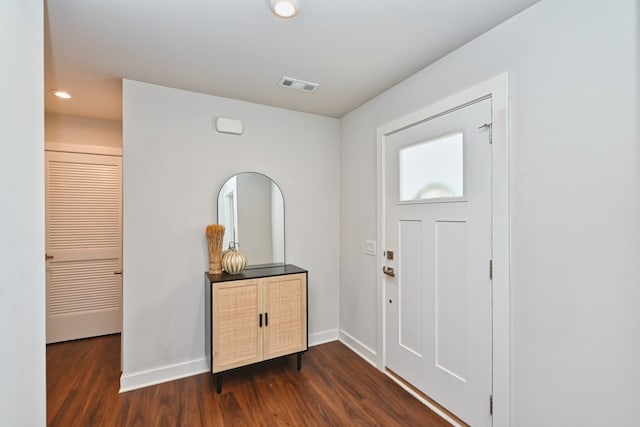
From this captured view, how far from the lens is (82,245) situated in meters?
3.32

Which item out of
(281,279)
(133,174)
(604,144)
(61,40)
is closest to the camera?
(604,144)

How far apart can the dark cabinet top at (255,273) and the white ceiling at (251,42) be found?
1577mm

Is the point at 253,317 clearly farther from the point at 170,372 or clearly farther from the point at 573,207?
the point at 573,207

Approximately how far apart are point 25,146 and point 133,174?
53.9 inches

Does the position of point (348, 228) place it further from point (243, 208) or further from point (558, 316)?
point (558, 316)

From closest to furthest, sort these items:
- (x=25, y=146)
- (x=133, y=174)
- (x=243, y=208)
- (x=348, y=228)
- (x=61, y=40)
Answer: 1. (x=25, y=146)
2. (x=61, y=40)
3. (x=133, y=174)
4. (x=243, y=208)
5. (x=348, y=228)

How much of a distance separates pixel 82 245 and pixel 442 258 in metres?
3.67

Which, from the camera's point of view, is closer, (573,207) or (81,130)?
(573,207)

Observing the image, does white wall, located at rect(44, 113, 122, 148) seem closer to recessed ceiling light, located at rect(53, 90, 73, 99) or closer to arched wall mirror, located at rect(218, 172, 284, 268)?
recessed ceiling light, located at rect(53, 90, 73, 99)

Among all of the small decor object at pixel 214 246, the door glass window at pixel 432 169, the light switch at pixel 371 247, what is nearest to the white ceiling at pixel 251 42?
the door glass window at pixel 432 169

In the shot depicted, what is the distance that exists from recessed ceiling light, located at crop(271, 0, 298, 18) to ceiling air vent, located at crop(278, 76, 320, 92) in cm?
78

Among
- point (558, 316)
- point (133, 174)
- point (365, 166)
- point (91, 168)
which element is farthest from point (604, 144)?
point (91, 168)

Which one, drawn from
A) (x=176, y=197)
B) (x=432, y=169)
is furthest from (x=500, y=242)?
(x=176, y=197)

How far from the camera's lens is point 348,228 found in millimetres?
3180
